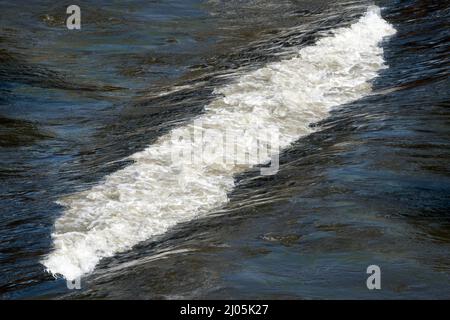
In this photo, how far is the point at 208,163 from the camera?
10125 millimetres

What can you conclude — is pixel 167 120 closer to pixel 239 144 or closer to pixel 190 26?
pixel 239 144

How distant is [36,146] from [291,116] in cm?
331

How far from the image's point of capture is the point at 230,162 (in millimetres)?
10195

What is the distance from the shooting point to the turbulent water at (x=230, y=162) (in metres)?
6.78

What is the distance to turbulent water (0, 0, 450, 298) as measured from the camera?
6.78 meters

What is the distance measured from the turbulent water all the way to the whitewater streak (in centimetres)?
3

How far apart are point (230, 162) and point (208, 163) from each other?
9.9 inches

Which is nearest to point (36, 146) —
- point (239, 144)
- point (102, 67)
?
point (239, 144)

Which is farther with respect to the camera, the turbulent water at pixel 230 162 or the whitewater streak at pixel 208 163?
the whitewater streak at pixel 208 163

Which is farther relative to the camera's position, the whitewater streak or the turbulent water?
the whitewater streak

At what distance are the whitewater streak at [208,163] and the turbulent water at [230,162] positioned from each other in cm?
3

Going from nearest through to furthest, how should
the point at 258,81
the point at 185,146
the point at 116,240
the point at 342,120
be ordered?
1. the point at 116,240
2. the point at 185,146
3. the point at 342,120
4. the point at 258,81

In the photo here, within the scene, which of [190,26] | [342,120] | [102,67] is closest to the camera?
[342,120]

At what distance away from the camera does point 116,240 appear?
7969mm
